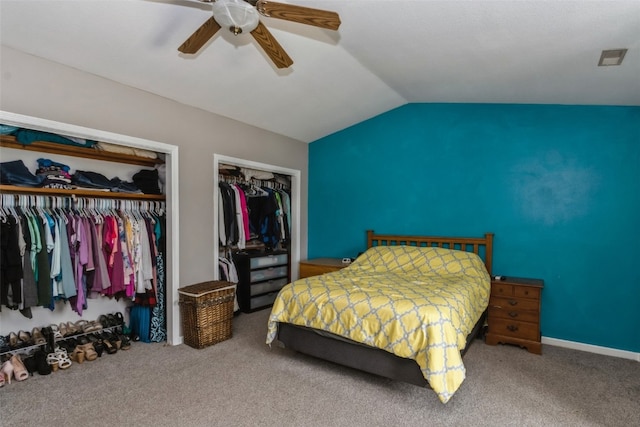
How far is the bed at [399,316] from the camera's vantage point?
2172 millimetres

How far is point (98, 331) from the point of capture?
3.23 metres

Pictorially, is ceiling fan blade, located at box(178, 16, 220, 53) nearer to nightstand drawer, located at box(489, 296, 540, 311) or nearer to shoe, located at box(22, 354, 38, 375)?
shoe, located at box(22, 354, 38, 375)

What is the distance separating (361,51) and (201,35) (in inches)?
54.6

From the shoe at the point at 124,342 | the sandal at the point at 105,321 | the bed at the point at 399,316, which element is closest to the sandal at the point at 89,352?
the shoe at the point at 124,342

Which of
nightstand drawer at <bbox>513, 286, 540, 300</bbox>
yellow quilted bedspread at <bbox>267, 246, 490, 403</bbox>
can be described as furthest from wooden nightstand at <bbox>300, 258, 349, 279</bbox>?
nightstand drawer at <bbox>513, 286, 540, 300</bbox>

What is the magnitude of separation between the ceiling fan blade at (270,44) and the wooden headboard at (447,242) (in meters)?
2.68

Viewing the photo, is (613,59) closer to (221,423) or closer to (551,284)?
(551,284)

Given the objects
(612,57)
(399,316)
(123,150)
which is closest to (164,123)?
(123,150)

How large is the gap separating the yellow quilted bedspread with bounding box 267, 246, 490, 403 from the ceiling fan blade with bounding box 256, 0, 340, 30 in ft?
6.12

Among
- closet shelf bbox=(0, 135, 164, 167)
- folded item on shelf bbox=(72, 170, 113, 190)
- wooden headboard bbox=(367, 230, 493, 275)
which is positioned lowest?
wooden headboard bbox=(367, 230, 493, 275)

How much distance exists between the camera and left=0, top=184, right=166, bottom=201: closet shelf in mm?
2626

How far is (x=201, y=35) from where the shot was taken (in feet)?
6.48

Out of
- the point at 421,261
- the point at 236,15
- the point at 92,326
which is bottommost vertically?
the point at 92,326

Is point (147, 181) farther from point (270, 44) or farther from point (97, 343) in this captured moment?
point (270, 44)
